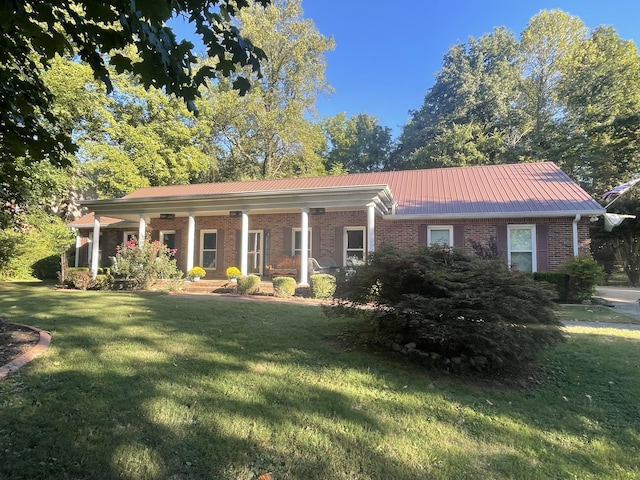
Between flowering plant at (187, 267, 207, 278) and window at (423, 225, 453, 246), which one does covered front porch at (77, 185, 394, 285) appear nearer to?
flowering plant at (187, 267, 207, 278)

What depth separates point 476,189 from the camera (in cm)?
1501

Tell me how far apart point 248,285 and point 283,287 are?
130 centimetres

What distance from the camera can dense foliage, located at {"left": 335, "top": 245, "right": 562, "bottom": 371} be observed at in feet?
14.4

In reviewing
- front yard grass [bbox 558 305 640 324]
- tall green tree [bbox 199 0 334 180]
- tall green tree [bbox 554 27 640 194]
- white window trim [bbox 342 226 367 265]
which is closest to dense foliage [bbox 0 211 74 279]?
white window trim [bbox 342 226 367 265]

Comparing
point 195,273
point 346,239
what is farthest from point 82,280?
point 346,239

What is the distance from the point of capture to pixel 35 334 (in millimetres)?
5273

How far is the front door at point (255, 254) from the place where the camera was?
1670cm

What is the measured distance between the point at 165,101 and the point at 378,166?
2062 cm

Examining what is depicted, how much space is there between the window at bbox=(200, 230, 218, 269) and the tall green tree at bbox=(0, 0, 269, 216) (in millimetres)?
14074

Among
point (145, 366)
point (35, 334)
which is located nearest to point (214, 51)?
point (145, 366)

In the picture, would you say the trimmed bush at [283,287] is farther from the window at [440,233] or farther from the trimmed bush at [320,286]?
the window at [440,233]

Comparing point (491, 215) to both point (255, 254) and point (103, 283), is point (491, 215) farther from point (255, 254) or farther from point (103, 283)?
point (103, 283)

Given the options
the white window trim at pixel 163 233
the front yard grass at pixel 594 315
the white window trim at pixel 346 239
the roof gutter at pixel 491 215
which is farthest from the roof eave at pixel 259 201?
the front yard grass at pixel 594 315

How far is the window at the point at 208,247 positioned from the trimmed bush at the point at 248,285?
562 centimetres
